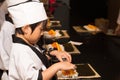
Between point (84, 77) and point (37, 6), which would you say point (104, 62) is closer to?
point (84, 77)

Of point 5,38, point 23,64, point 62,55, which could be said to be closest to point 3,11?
point 5,38

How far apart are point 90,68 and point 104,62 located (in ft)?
0.67

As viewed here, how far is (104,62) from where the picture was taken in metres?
A: 1.74

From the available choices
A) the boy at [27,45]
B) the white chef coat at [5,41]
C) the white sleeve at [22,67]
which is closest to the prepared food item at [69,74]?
the boy at [27,45]

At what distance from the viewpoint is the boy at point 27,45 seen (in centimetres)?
127

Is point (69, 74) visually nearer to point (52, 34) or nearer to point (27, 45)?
point (27, 45)

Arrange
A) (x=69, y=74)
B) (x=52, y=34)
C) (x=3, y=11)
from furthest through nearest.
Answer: (x=52, y=34) < (x=3, y=11) < (x=69, y=74)

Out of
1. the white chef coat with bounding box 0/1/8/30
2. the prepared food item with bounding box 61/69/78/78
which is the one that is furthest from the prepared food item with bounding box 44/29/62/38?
the prepared food item with bounding box 61/69/78/78

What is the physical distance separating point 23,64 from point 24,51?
0.28 feet

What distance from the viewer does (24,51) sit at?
4.33 ft

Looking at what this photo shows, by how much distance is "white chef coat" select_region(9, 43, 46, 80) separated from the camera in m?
1.26

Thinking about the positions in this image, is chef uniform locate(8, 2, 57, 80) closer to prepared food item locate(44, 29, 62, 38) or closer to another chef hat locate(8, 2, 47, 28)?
another chef hat locate(8, 2, 47, 28)

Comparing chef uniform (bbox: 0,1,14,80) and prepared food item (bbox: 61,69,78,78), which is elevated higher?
chef uniform (bbox: 0,1,14,80)

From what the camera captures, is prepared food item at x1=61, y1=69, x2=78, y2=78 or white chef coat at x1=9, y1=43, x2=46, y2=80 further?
prepared food item at x1=61, y1=69, x2=78, y2=78
